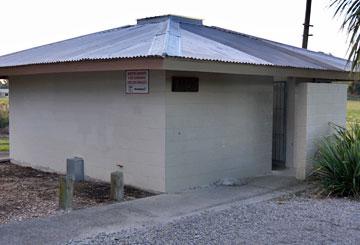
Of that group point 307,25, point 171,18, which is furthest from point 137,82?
point 307,25

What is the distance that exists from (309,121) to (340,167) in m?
1.57

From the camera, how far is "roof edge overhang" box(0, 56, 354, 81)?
7.53 metres

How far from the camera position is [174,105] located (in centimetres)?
879

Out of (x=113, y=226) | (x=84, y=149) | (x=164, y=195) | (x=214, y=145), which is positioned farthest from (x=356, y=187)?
(x=84, y=149)

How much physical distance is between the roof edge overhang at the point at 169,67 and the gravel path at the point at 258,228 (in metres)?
2.26

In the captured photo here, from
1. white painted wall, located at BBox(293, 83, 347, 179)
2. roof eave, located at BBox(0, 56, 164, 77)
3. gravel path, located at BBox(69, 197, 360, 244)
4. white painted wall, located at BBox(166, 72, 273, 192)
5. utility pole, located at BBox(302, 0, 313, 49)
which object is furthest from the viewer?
utility pole, located at BBox(302, 0, 313, 49)

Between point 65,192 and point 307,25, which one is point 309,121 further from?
point 307,25

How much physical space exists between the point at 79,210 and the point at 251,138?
14.6 feet

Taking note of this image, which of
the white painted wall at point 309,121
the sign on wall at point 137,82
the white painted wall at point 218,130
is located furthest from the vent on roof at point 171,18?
the white painted wall at point 309,121

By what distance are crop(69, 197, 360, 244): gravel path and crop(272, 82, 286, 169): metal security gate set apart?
439cm

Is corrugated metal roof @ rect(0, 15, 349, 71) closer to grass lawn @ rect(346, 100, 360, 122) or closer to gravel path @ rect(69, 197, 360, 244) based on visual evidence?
gravel path @ rect(69, 197, 360, 244)

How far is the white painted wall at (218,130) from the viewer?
8891 mm

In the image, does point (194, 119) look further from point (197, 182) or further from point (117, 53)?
point (117, 53)

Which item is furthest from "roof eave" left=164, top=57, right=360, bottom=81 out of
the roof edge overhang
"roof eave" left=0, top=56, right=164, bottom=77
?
Answer: "roof eave" left=0, top=56, right=164, bottom=77
